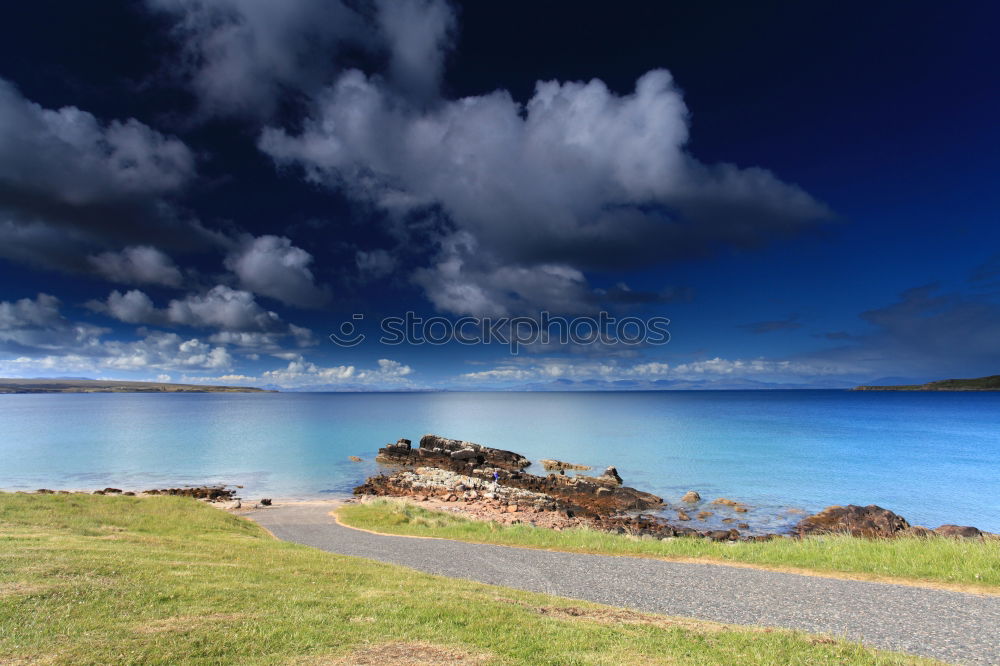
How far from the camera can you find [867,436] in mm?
82500

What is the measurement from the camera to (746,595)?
560 inches

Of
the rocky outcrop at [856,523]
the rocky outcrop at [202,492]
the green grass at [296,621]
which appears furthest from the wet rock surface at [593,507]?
the green grass at [296,621]

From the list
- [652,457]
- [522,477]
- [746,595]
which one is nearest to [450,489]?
[522,477]

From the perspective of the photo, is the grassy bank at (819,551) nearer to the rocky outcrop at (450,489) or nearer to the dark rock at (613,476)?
the rocky outcrop at (450,489)

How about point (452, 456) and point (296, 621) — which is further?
point (452, 456)

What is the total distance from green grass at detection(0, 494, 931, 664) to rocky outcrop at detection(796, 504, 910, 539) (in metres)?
22.6

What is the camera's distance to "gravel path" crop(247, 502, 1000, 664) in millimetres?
10930

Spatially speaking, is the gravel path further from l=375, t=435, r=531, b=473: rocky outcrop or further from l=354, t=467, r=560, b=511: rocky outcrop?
l=375, t=435, r=531, b=473: rocky outcrop

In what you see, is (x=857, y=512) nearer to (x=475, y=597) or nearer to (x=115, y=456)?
(x=475, y=597)

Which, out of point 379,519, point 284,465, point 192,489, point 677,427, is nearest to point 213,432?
point 284,465

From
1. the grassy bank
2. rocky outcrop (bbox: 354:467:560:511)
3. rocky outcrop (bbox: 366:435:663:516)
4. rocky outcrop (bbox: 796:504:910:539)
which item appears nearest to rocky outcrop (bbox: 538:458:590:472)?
rocky outcrop (bbox: 366:435:663:516)

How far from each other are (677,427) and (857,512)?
73079mm

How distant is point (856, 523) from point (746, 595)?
20.2m

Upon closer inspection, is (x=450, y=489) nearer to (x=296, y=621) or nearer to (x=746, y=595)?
(x=746, y=595)
